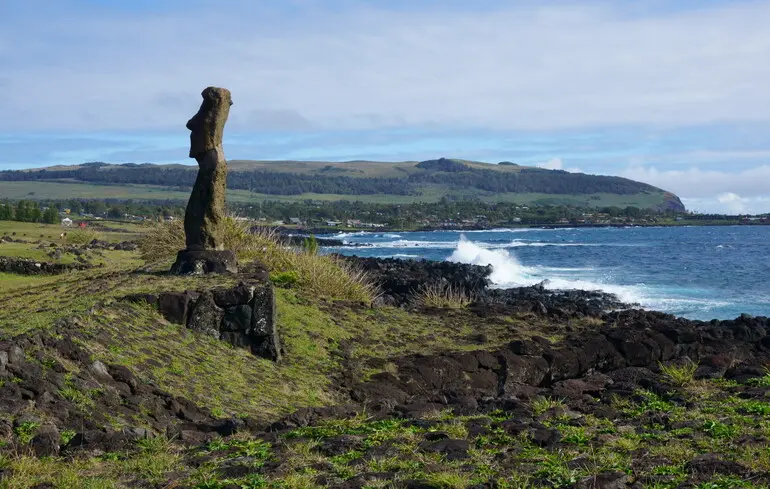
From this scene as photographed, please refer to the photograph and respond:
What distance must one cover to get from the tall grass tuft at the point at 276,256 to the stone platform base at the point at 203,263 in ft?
8.02

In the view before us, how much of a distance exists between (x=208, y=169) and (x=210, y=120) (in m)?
→ 0.92

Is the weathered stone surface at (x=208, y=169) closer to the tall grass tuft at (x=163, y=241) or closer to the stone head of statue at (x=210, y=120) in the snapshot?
the stone head of statue at (x=210, y=120)

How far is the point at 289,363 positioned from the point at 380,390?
156cm

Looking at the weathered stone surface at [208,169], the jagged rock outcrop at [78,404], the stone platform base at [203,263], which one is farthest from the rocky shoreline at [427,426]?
the weathered stone surface at [208,169]

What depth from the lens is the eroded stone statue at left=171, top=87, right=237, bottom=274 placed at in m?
15.4

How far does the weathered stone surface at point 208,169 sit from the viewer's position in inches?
610

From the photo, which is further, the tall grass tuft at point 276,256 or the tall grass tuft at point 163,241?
the tall grass tuft at point 163,241

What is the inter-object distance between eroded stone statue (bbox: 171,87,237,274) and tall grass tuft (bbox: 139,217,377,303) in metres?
2.64

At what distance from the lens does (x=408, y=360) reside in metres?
13.9

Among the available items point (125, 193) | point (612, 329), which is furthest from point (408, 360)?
point (125, 193)

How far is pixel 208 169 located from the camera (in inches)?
618

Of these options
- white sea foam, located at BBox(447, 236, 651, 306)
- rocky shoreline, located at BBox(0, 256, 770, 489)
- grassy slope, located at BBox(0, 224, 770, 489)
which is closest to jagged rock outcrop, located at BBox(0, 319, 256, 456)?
rocky shoreline, located at BBox(0, 256, 770, 489)

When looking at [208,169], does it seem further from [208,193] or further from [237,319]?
[237,319]

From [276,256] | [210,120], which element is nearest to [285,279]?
[276,256]
